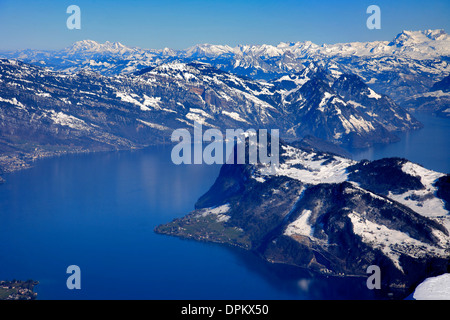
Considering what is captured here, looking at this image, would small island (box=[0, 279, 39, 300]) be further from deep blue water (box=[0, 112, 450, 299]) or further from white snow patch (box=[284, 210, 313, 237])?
white snow patch (box=[284, 210, 313, 237])

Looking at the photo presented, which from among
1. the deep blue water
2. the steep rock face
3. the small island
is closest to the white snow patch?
the steep rock face

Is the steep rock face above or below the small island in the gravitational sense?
above

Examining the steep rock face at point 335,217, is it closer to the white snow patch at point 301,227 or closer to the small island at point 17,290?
the white snow patch at point 301,227

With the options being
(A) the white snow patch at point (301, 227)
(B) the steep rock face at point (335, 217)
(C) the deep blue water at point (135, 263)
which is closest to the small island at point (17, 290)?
(C) the deep blue water at point (135, 263)

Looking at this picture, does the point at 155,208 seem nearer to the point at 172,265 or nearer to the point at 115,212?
the point at 115,212

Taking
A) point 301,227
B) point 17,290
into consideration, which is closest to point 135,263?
point 17,290

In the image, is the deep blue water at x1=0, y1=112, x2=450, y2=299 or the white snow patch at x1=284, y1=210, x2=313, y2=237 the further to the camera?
the white snow patch at x1=284, y1=210, x2=313, y2=237

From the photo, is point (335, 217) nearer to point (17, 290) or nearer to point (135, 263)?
point (135, 263)
